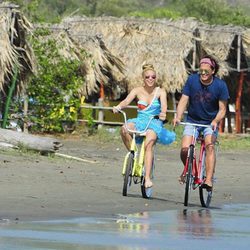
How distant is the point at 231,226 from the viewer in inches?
388

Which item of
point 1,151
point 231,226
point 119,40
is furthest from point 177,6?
point 231,226

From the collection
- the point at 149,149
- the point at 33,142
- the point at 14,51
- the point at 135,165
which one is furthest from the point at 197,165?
the point at 14,51

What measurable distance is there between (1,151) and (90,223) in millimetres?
7506

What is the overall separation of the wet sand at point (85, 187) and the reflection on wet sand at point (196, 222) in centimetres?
44

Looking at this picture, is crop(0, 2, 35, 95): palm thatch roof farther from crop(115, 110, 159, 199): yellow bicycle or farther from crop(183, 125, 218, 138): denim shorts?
crop(183, 125, 218, 138): denim shorts

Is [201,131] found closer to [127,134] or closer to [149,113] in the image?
[149,113]

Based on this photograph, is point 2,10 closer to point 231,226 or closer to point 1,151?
point 1,151

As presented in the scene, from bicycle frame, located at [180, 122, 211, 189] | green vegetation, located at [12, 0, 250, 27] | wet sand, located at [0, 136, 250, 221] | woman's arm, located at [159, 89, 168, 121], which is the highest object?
green vegetation, located at [12, 0, 250, 27]

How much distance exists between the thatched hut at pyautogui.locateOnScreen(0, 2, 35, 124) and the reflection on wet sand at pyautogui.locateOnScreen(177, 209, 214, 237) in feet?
36.0

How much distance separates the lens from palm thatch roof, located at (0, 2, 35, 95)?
21812 millimetres

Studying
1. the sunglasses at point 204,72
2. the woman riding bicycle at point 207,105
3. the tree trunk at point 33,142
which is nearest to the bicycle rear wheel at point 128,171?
the woman riding bicycle at point 207,105

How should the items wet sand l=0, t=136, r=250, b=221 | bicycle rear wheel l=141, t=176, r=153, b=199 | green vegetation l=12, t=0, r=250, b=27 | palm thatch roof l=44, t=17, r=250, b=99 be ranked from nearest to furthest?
wet sand l=0, t=136, r=250, b=221 → bicycle rear wheel l=141, t=176, r=153, b=199 → palm thatch roof l=44, t=17, r=250, b=99 → green vegetation l=12, t=0, r=250, b=27

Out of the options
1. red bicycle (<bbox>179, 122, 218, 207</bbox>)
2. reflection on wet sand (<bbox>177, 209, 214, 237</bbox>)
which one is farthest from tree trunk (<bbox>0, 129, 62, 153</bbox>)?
reflection on wet sand (<bbox>177, 209, 214, 237</bbox>)

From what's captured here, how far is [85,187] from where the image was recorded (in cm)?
1326
